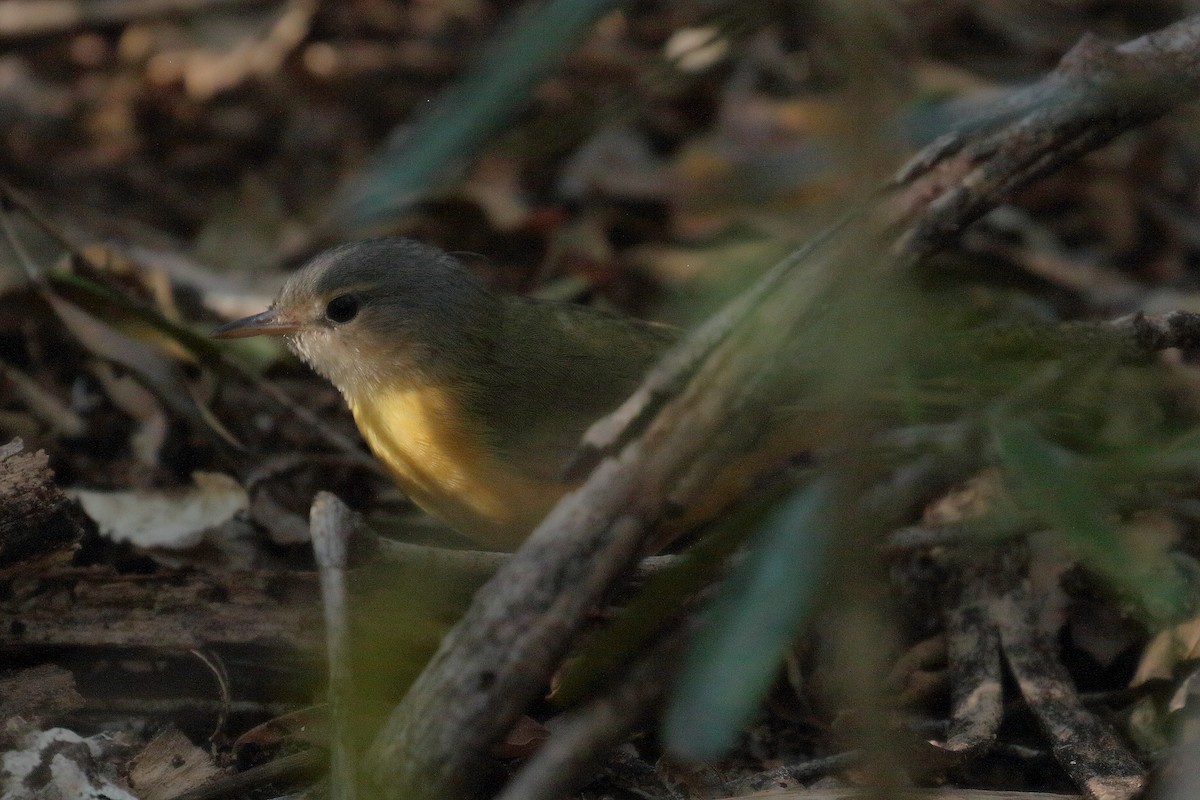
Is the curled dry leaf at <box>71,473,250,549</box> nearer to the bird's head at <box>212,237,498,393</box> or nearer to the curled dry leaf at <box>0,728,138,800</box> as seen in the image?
the bird's head at <box>212,237,498,393</box>

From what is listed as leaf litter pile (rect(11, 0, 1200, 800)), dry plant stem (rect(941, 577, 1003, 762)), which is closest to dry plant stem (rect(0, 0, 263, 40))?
leaf litter pile (rect(11, 0, 1200, 800))

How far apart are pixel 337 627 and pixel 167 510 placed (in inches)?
70.0

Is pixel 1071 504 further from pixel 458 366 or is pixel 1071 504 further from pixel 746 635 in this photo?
pixel 458 366

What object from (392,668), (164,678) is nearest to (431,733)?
(392,668)

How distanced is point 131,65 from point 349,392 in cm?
355

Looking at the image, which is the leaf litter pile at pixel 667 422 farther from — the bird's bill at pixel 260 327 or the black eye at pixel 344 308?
the black eye at pixel 344 308

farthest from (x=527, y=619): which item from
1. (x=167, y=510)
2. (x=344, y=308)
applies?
(x=344, y=308)

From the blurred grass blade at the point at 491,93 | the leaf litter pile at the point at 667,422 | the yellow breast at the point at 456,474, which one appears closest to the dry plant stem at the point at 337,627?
the leaf litter pile at the point at 667,422

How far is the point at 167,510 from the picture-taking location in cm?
397

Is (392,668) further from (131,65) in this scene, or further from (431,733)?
(131,65)

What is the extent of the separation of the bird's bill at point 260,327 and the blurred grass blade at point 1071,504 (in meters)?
2.82

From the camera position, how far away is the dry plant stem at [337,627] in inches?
88.7

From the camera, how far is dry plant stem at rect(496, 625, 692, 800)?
2.04 metres

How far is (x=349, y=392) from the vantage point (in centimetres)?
427
